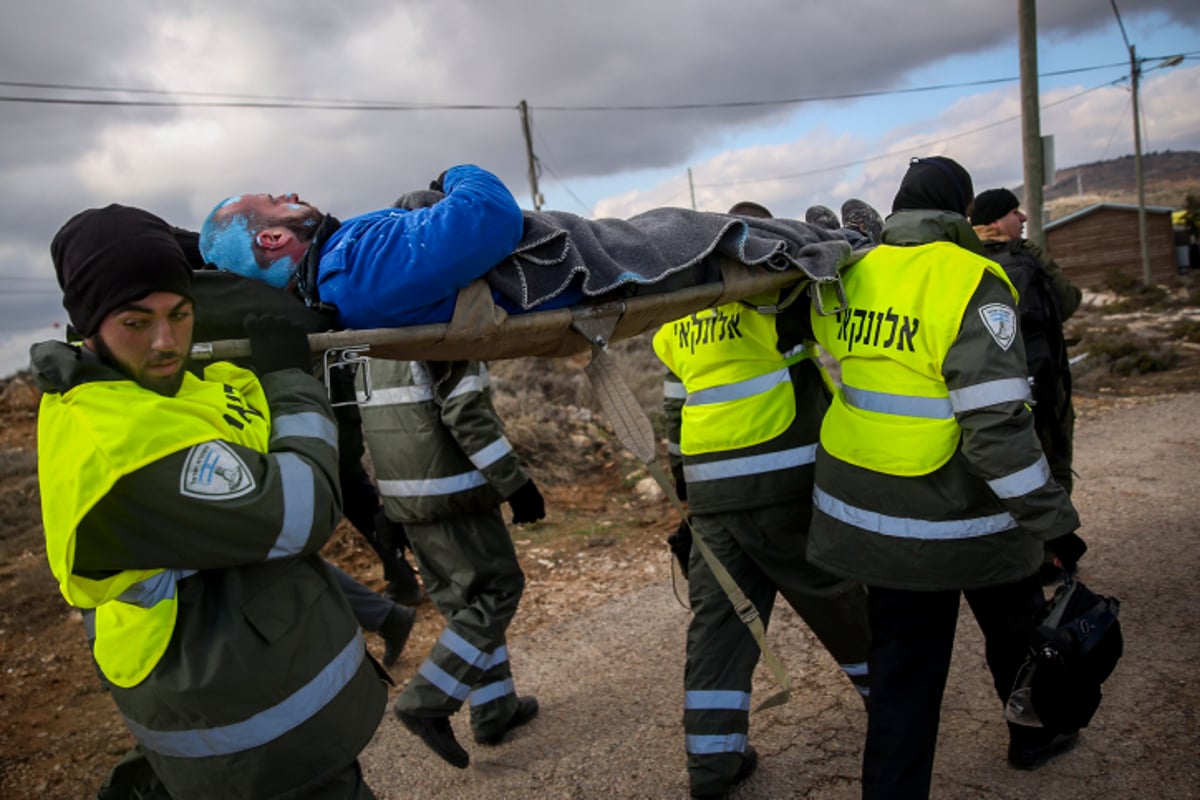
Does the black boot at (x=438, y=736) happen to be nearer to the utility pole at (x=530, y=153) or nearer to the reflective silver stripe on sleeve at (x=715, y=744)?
the reflective silver stripe on sleeve at (x=715, y=744)

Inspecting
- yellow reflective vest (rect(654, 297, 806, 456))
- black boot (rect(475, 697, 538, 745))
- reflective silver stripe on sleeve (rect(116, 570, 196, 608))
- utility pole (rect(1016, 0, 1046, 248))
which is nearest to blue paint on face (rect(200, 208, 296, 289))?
reflective silver stripe on sleeve (rect(116, 570, 196, 608))

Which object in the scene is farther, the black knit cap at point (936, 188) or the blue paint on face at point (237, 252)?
the black knit cap at point (936, 188)

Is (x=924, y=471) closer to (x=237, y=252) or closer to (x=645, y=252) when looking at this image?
(x=645, y=252)

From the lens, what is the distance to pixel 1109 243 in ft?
99.6

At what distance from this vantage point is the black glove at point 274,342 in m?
1.95

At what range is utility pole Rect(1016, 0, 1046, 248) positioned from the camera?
9.02m

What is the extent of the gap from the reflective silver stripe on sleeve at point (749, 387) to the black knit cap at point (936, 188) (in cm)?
69

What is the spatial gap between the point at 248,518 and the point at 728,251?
1.58 metres

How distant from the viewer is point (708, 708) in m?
2.95

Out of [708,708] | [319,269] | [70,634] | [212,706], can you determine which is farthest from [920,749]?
[70,634]

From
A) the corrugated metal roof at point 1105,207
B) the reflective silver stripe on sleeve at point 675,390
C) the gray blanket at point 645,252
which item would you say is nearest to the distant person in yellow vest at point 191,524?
the gray blanket at point 645,252

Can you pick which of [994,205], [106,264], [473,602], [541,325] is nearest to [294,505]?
[106,264]

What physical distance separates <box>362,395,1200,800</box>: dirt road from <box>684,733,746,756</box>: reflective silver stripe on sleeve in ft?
0.74

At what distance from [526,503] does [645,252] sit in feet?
4.95
